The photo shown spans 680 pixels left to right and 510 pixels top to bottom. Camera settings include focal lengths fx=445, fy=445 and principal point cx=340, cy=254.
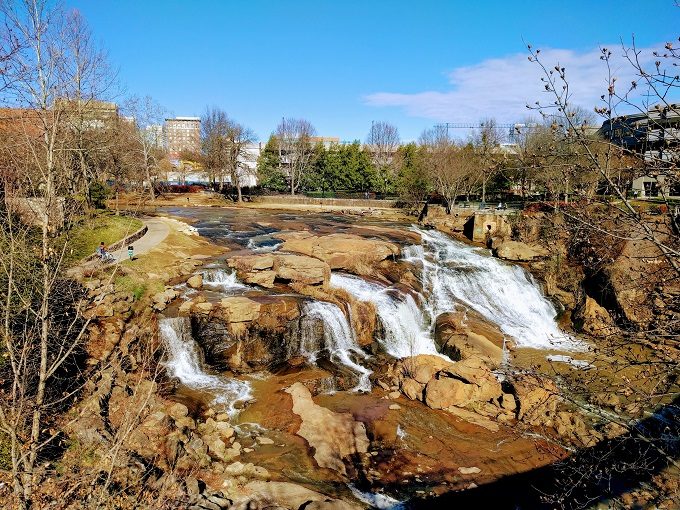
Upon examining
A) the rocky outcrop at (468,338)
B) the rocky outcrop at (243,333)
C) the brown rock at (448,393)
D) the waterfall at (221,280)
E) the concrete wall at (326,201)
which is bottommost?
the brown rock at (448,393)

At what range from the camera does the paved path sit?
21859 mm

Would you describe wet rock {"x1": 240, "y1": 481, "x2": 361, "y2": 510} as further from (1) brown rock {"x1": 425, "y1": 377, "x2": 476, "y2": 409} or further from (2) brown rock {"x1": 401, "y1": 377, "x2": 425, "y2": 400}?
(2) brown rock {"x1": 401, "y1": 377, "x2": 425, "y2": 400}

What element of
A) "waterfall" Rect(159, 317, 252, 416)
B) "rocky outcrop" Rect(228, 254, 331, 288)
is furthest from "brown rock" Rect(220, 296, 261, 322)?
"rocky outcrop" Rect(228, 254, 331, 288)

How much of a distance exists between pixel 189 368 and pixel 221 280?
5.40 m

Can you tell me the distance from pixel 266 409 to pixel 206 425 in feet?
6.22

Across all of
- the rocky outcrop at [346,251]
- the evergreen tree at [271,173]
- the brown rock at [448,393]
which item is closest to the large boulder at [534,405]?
the brown rock at [448,393]

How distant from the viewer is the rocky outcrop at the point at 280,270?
20.3 m

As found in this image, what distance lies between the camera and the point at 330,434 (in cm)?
1263

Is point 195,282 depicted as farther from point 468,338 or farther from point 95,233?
point 468,338

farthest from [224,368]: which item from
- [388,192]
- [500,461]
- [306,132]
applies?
[306,132]

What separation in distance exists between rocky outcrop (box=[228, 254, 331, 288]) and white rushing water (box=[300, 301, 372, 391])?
7.42ft

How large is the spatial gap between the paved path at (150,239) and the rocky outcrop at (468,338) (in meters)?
14.3

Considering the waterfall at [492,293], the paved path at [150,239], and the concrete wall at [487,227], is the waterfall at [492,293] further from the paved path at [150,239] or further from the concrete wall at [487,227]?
the paved path at [150,239]

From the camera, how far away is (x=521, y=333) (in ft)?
72.4
